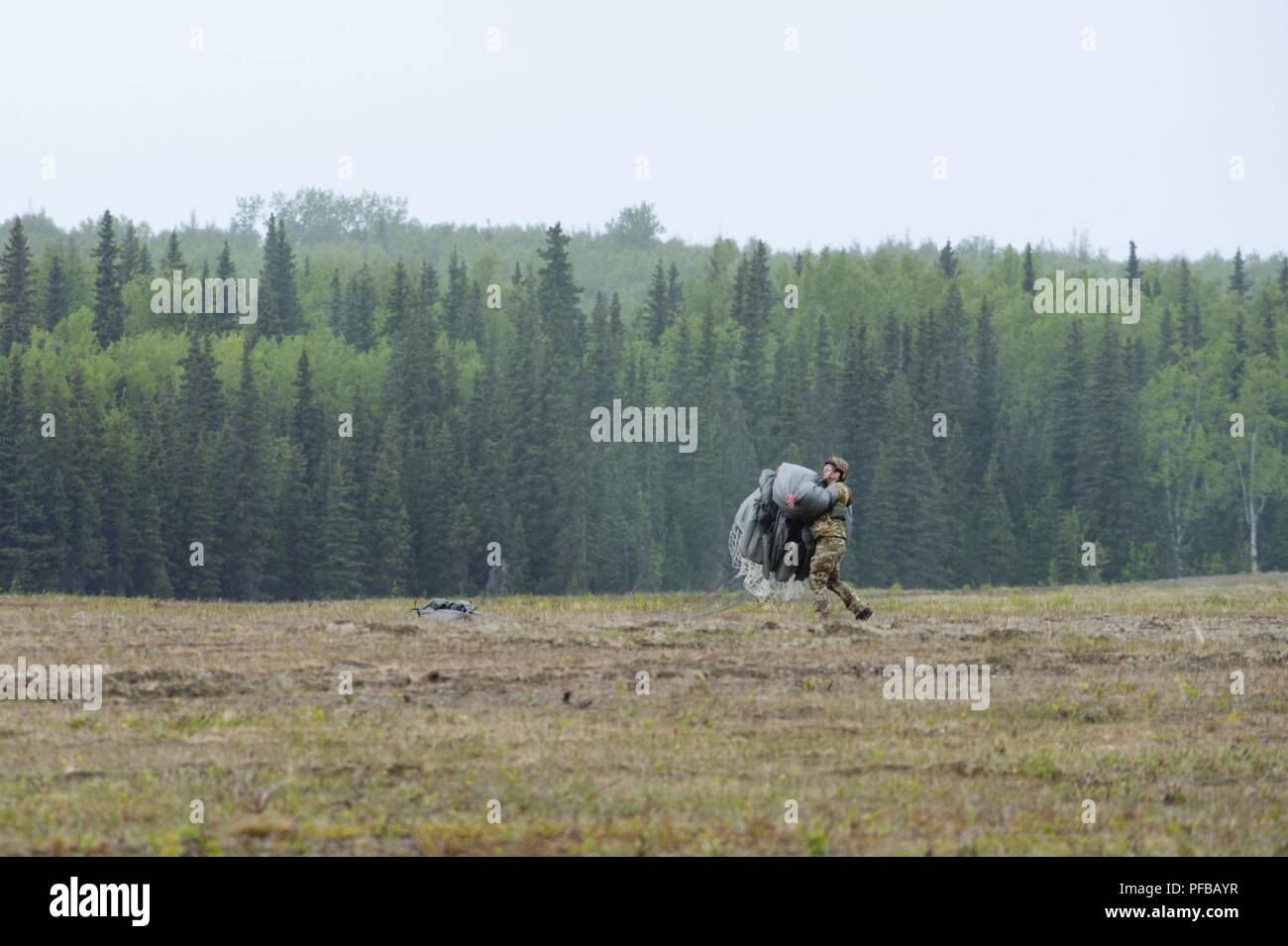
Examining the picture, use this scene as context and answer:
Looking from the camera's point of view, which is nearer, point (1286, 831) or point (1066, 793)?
point (1286, 831)

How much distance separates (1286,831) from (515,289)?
12945 cm

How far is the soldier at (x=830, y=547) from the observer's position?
27.0m

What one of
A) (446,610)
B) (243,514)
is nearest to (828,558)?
(446,610)

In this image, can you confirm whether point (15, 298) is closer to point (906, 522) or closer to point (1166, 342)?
point (906, 522)

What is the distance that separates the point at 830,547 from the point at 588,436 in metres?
72.5

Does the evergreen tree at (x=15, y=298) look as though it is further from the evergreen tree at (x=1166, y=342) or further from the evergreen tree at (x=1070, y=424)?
the evergreen tree at (x=1166, y=342)

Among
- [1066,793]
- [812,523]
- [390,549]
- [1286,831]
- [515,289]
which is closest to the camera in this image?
[1286,831]

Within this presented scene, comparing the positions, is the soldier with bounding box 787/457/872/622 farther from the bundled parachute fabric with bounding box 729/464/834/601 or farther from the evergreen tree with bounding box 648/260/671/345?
the evergreen tree with bounding box 648/260/671/345

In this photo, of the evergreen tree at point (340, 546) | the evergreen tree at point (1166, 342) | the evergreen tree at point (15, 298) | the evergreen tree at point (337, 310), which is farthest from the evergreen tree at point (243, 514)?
the evergreen tree at point (1166, 342)

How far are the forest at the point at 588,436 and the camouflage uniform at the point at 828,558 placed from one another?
174 feet

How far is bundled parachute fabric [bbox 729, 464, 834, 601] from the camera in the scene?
28.0 m
